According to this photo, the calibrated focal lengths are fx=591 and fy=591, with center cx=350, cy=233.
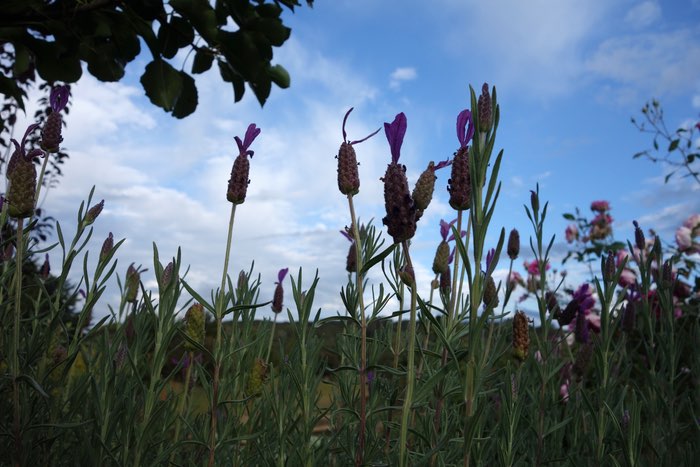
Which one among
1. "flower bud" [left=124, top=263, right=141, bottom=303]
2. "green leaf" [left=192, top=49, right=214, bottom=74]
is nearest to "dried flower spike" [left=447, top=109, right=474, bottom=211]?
"flower bud" [left=124, top=263, right=141, bottom=303]

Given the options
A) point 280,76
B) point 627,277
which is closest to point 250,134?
point 280,76

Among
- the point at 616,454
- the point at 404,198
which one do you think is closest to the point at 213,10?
the point at 404,198

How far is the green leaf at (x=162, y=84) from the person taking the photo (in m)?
2.62

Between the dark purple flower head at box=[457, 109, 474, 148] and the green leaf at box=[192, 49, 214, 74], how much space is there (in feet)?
7.28

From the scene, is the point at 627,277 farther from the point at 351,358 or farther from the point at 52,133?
the point at 52,133

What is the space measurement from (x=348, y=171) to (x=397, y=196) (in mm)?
136

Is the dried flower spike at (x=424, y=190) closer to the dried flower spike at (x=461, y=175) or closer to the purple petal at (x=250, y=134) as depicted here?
the dried flower spike at (x=461, y=175)

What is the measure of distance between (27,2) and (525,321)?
2.29 meters

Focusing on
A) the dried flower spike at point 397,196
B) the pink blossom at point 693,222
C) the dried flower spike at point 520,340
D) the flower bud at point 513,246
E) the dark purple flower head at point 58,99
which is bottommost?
the dried flower spike at point 520,340

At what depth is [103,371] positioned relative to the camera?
50.3 inches

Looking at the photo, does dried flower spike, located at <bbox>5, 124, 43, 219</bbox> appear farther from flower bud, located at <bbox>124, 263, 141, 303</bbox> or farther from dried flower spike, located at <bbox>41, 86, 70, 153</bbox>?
flower bud, located at <bbox>124, 263, 141, 303</bbox>

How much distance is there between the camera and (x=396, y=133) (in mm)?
908

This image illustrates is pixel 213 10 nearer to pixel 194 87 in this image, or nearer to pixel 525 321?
pixel 194 87

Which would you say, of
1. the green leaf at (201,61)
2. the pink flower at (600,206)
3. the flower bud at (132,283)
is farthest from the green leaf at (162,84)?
the pink flower at (600,206)
